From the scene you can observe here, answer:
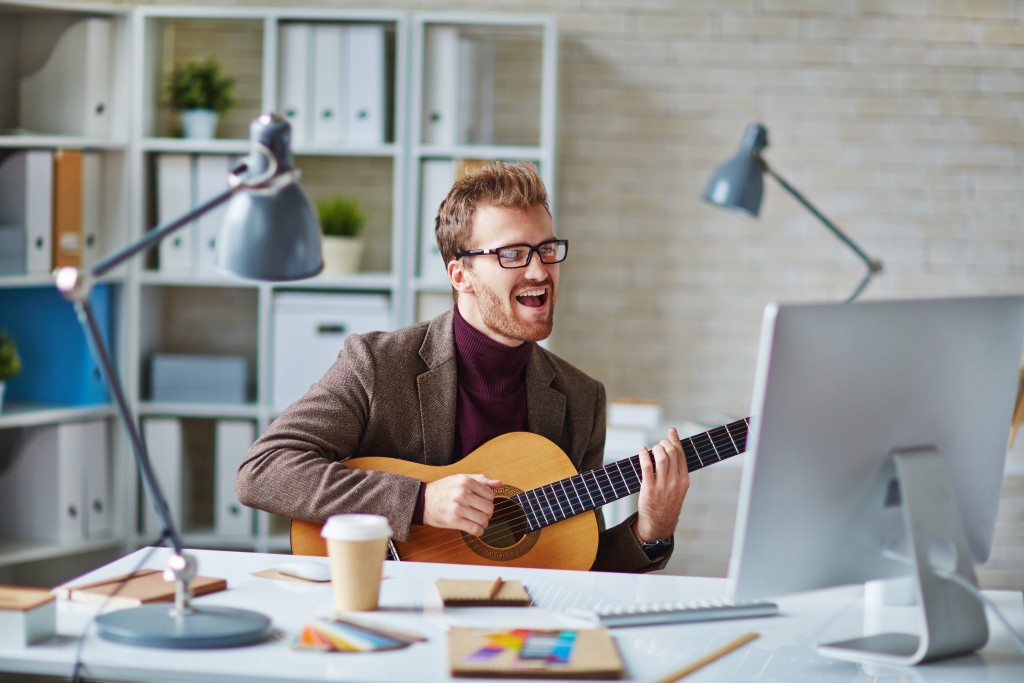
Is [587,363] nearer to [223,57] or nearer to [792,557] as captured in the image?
[223,57]

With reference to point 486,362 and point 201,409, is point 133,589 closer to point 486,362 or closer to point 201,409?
point 486,362

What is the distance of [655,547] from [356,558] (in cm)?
75

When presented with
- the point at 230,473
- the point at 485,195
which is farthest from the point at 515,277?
the point at 230,473

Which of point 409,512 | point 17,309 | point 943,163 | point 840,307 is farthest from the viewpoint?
point 943,163

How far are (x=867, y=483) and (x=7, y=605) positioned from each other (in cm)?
102

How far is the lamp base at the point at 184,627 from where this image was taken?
1335 millimetres

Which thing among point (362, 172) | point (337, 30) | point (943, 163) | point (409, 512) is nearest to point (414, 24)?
point (337, 30)

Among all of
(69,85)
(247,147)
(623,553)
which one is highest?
(69,85)

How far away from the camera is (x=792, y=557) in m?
1.34

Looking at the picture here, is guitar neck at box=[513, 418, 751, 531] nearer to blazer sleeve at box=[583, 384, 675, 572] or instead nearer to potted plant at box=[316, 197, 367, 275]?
blazer sleeve at box=[583, 384, 675, 572]

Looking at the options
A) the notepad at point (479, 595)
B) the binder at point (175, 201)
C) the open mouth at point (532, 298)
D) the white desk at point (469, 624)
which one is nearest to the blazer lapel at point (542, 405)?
the open mouth at point (532, 298)

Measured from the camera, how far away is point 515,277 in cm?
219

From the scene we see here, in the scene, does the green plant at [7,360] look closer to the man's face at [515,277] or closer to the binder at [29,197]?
the binder at [29,197]

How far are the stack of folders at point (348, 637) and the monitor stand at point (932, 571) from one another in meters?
0.52
